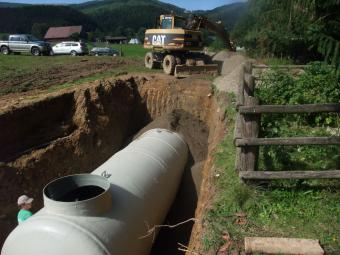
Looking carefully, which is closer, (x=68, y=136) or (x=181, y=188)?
(x=181, y=188)

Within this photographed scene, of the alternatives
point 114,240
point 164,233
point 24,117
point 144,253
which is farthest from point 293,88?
point 24,117

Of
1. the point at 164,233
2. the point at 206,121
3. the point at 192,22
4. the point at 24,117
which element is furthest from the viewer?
the point at 192,22

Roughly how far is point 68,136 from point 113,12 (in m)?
139

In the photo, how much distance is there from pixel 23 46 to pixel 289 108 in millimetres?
30346

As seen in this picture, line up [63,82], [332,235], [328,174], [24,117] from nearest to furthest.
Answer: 1. [332,235]
2. [328,174]
3. [24,117]
4. [63,82]

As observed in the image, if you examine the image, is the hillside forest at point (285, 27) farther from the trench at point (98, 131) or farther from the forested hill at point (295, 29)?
the trench at point (98, 131)

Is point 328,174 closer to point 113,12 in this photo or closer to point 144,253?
point 144,253

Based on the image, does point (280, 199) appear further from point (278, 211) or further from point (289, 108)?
point (289, 108)

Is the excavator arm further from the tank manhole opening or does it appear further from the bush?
the tank manhole opening

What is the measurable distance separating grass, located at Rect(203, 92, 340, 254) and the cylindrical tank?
1.22 meters

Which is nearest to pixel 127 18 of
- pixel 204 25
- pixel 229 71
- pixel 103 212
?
pixel 204 25

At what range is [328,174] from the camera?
5.97 m

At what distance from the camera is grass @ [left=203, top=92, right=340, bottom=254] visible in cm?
541

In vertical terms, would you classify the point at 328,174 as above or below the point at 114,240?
above
